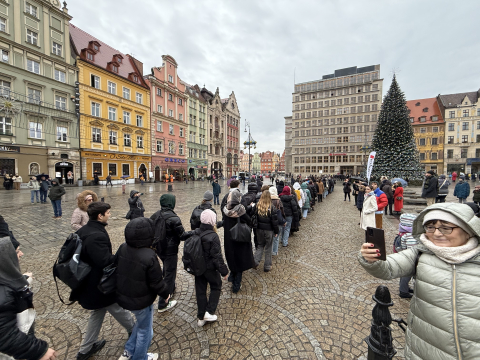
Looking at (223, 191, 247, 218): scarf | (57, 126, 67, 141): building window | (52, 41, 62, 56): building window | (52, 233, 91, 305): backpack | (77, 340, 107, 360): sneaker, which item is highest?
(52, 41, 62, 56): building window

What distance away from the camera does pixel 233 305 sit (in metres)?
3.45

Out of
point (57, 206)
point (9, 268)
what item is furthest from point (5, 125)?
point (9, 268)

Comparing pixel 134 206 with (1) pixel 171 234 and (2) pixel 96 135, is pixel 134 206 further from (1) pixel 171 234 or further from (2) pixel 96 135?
(2) pixel 96 135

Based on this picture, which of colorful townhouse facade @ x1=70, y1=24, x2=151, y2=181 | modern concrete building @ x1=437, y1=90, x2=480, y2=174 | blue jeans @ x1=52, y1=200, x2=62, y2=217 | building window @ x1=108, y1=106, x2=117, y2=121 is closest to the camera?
blue jeans @ x1=52, y1=200, x2=62, y2=217

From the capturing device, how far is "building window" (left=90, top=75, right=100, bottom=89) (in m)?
26.0

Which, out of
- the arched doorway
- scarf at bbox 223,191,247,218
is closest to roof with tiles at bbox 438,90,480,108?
scarf at bbox 223,191,247,218

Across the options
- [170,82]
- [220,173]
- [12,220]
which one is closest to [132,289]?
[12,220]

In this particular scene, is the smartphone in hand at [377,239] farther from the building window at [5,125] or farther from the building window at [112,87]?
the building window at [112,87]

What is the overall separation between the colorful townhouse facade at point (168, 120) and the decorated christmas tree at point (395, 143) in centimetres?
2972

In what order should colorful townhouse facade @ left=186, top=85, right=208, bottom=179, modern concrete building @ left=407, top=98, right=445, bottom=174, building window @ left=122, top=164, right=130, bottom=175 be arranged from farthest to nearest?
1. modern concrete building @ left=407, top=98, right=445, bottom=174
2. colorful townhouse facade @ left=186, top=85, right=208, bottom=179
3. building window @ left=122, top=164, right=130, bottom=175

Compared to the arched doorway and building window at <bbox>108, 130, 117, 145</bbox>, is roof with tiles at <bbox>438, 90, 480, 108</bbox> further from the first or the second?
the arched doorway

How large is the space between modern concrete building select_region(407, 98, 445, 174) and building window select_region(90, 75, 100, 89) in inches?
2402

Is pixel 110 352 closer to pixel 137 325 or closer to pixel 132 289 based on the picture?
pixel 137 325

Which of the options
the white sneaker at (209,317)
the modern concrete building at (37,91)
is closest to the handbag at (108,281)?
the white sneaker at (209,317)
